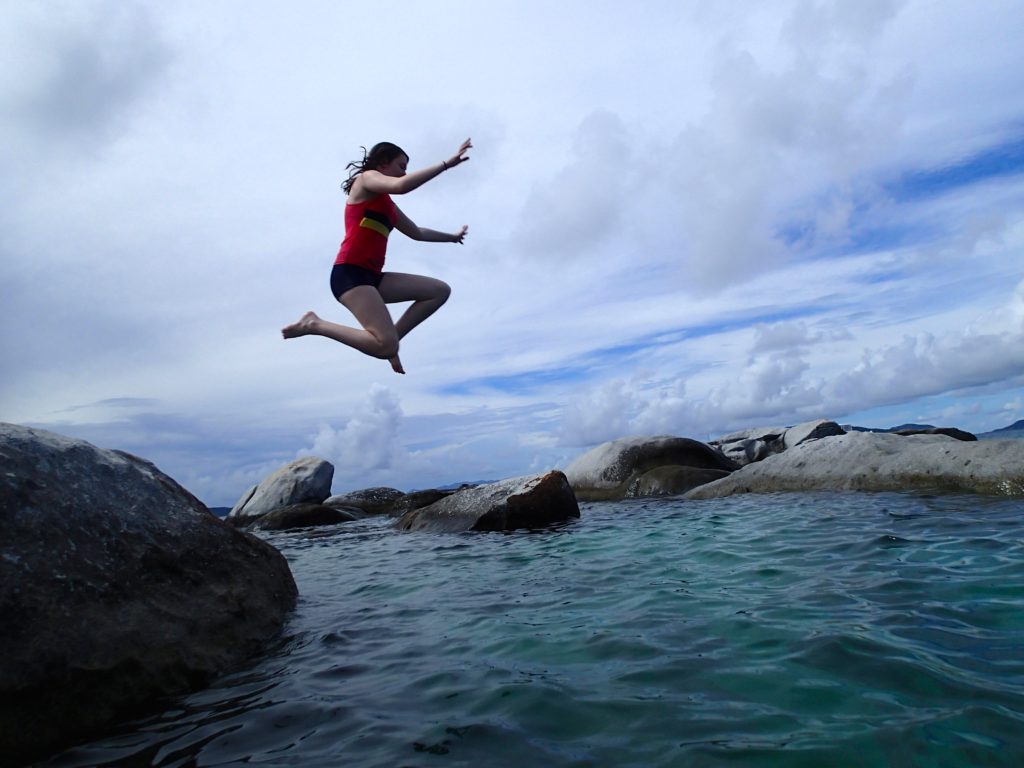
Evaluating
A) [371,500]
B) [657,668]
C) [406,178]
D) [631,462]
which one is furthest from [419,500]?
[657,668]

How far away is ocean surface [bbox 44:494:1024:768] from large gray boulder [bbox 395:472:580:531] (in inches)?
155

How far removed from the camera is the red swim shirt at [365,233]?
707 cm

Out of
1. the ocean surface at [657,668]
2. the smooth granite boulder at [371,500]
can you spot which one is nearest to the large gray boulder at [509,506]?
the ocean surface at [657,668]

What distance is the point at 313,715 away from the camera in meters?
3.44

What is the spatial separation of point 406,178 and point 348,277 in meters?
1.32

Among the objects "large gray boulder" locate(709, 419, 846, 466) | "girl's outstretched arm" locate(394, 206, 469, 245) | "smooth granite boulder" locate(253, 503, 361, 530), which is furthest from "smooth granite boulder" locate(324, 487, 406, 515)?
"girl's outstretched arm" locate(394, 206, 469, 245)

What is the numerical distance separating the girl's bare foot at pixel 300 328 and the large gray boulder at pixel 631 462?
9833 mm

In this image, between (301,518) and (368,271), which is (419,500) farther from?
(368,271)

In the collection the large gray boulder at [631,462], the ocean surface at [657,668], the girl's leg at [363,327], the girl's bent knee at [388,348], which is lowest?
the ocean surface at [657,668]

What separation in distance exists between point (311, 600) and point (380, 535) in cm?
590

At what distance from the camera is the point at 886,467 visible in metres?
10.7

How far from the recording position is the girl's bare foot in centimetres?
699

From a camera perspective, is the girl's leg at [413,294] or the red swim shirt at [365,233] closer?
the red swim shirt at [365,233]

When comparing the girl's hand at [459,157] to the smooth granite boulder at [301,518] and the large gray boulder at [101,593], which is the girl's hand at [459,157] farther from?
the smooth granite boulder at [301,518]
